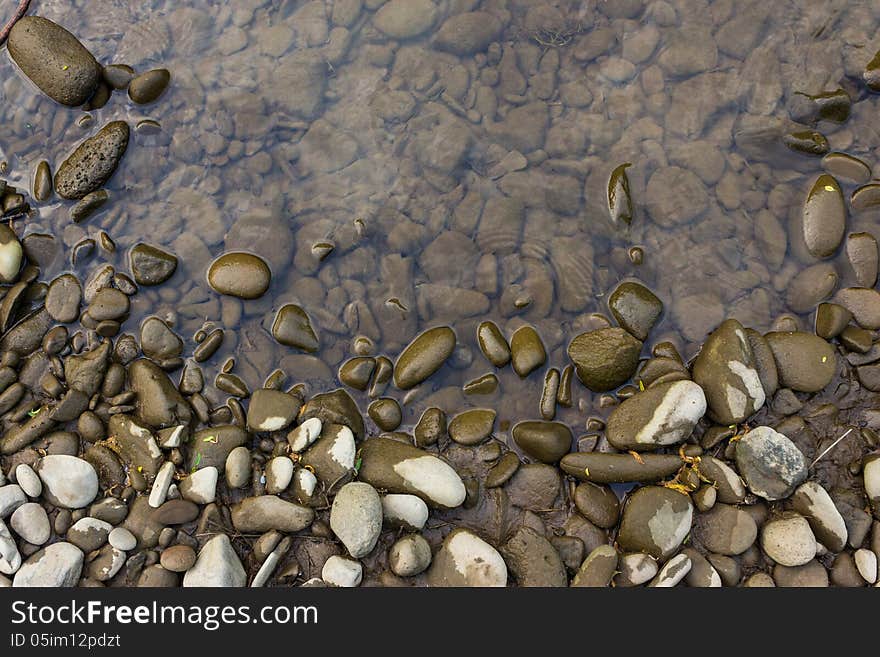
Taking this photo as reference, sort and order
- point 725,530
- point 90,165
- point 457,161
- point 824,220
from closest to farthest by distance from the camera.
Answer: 1. point 725,530
2. point 824,220
3. point 90,165
4. point 457,161

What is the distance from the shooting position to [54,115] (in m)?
4.38

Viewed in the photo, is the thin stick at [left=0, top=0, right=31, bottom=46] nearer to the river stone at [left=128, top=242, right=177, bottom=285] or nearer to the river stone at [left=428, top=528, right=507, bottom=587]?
the river stone at [left=128, top=242, right=177, bottom=285]

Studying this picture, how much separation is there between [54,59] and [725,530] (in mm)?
5545

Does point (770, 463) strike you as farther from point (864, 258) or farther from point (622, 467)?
point (864, 258)

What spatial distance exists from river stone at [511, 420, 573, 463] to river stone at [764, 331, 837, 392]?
141 centimetres

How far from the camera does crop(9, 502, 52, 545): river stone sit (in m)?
3.45

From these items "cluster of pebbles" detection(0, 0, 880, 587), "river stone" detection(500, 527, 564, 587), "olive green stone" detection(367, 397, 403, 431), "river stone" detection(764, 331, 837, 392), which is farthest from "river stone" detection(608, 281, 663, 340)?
"olive green stone" detection(367, 397, 403, 431)

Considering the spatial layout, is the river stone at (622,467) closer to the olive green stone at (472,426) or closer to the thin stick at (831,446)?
the olive green stone at (472,426)

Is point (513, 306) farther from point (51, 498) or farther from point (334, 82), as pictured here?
point (51, 498)

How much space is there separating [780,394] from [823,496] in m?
0.63

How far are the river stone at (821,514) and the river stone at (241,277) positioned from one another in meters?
3.62

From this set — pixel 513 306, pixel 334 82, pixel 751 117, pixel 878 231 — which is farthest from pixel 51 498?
pixel 878 231

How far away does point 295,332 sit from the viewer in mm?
3910

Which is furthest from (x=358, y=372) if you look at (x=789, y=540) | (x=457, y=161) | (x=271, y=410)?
(x=789, y=540)
